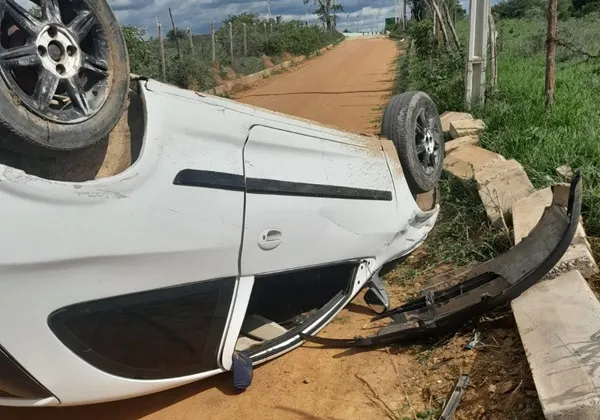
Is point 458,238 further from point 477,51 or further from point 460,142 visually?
point 477,51

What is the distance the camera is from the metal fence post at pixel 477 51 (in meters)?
8.26

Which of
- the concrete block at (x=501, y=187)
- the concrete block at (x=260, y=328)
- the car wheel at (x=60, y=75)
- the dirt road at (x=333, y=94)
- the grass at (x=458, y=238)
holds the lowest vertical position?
the dirt road at (x=333, y=94)

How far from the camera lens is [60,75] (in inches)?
97.1

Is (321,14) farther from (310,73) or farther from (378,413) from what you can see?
(378,413)

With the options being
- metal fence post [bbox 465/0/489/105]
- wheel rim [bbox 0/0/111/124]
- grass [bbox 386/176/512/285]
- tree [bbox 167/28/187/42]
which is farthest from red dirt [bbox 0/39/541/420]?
tree [bbox 167/28/187/42]

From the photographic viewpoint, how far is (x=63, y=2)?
2.60 m

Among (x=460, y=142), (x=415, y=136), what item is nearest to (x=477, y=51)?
(x=460, y=142)

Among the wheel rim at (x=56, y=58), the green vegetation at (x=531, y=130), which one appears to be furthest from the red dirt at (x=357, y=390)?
the wheel rim at (x=56, y=58)

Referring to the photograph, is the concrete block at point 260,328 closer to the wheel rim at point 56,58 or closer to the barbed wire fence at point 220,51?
the wheel rim at point 56,58

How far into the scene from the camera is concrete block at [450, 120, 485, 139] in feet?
22.1

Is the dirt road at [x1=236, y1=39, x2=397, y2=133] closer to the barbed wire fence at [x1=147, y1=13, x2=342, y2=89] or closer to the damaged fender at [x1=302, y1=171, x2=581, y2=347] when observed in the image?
the barbed wire fence at [x1=147, y1=13, x2=342, y2=89]

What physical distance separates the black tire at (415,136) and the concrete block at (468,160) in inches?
37.2

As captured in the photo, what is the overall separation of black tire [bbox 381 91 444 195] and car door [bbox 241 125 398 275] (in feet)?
1.17

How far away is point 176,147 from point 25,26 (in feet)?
2.43
